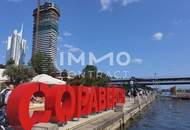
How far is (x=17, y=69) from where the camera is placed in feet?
210

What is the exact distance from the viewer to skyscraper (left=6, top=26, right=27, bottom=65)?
535 feet

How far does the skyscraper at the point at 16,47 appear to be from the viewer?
16312 centimetres

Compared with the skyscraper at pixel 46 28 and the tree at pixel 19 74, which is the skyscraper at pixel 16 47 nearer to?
the skyscraper at pixel 46 28

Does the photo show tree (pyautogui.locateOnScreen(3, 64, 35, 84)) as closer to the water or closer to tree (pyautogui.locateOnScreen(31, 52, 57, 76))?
tree (pyautogui.locateOnScreen(31, 52, 57, 76))

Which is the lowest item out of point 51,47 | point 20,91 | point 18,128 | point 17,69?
point 18,128

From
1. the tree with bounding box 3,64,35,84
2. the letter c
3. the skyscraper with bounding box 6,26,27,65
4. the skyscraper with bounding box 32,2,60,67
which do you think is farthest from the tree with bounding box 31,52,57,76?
the letter c

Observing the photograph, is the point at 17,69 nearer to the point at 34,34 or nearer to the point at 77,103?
the point at 77,103

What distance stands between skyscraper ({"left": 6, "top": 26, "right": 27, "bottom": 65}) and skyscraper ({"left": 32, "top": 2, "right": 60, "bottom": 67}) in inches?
670

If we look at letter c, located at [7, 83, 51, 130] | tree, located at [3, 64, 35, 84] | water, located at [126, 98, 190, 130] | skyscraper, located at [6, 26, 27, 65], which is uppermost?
skyscraper, located at [6, 26, 27, 65]

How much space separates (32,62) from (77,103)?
246 ft

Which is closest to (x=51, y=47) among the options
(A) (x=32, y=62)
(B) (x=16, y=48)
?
(B) (x=16, y=48)

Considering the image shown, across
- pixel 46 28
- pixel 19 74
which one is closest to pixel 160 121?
pixel 19 74

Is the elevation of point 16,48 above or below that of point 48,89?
above

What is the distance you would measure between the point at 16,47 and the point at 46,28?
25406 millimetres
